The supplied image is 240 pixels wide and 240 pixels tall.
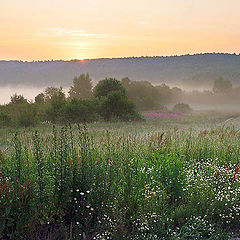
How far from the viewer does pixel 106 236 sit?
4.64m

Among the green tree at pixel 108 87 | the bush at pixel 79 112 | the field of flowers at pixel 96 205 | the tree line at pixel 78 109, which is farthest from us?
the green tree at pixel 108 87

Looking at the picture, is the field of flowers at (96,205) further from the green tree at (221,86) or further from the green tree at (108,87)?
the green tree at (221,86)

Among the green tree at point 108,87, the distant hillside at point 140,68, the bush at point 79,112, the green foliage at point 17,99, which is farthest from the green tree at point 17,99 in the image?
the distant hillside at point 140,68

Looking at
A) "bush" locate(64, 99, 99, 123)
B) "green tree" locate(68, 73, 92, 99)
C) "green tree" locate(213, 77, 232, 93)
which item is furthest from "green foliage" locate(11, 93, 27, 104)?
"green tree" locate(213, 77, 232, 93)

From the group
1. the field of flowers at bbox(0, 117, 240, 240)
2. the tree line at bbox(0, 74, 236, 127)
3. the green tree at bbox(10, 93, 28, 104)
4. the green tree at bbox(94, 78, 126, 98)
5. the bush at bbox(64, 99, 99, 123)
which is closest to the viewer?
the field of flowers at bbox(0, 117, 240, 240)

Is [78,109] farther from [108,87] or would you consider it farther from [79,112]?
[108,87]

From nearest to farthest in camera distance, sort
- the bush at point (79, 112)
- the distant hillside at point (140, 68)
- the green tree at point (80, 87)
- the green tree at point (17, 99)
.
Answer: the bush at point (79, 112), the green tree at point (17, 99), the green tree at point (80, 87), the distant hillside at point (140, 68)

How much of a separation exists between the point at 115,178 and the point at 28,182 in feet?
4.70

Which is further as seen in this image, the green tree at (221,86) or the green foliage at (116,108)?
the green tree at (221,86)

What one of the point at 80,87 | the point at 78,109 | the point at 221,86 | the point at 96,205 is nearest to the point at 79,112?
the point at 78,109

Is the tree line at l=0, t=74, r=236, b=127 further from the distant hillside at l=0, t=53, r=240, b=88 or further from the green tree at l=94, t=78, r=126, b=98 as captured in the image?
the distant hillside at l=0, t=53, r=240, b=88

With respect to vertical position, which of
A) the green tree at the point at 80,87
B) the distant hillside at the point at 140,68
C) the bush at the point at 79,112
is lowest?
the bush at the point at 79,112

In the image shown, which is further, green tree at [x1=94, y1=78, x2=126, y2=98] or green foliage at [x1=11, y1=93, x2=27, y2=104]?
green foliage at [x1=11, y1=93, x2=27, y2=104]

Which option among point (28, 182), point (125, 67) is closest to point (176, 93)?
point (28, 182)
